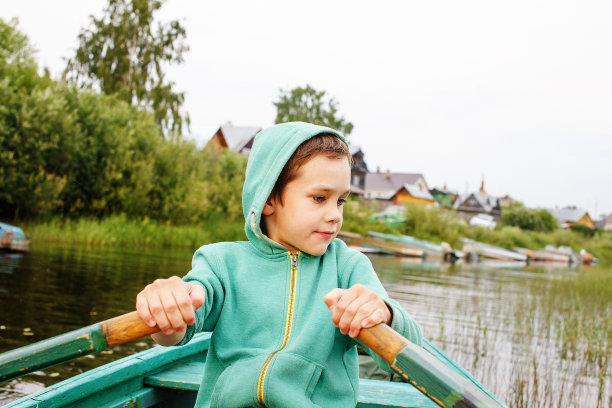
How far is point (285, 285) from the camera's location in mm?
1560

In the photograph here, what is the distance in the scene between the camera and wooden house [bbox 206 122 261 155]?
35594 millimetres

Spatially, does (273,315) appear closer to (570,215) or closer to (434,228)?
(434,228)

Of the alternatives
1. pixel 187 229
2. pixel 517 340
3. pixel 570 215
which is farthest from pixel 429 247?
pixel 570 215

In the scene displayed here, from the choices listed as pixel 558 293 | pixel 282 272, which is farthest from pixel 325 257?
pixel 558 293

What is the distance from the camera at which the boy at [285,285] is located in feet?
4.69

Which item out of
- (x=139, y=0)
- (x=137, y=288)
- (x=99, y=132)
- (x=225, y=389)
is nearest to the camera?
(x=225, y=389)

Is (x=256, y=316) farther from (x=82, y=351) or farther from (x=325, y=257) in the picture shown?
(x=82, y=351)

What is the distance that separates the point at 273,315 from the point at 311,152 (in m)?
0.47

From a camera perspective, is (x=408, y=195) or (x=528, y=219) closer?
(x=528, y=219)

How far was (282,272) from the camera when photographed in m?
1.59

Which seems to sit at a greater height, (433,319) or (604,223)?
(604,223)

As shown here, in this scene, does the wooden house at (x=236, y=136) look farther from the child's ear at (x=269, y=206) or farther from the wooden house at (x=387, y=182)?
the child's ear at (x=269, y=206)

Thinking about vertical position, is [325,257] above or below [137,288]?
above

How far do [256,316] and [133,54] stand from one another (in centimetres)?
2176
